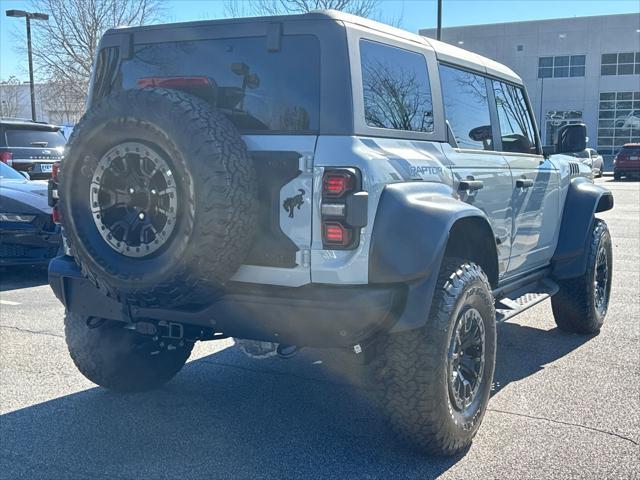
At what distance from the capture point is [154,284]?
297cm

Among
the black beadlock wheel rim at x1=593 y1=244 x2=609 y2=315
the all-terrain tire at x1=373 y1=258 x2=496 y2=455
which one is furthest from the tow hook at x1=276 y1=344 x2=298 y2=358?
the black beadlock wheel rim at x1=593 y1=244 x2=609 y2=315

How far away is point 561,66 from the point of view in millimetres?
50531

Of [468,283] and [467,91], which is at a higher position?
[467,91]

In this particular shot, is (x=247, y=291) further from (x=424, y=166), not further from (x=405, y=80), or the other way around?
(x=405, y=80)

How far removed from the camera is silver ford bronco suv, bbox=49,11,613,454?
297cm

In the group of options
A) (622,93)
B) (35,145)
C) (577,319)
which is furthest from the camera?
(622,93)

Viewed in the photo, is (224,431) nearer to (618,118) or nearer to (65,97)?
(65,97)

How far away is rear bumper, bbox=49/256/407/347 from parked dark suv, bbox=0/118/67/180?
8608 millimetres

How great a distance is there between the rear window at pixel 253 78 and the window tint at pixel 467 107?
1.06m

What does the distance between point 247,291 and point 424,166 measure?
41.9 inches

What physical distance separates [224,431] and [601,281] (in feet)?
12.2

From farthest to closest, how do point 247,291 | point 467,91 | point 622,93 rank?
point 622,93
point 467,91
point 247,291

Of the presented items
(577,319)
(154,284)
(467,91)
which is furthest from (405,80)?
(577,319)

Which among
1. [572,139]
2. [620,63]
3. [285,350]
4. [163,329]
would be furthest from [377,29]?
[620,63]
